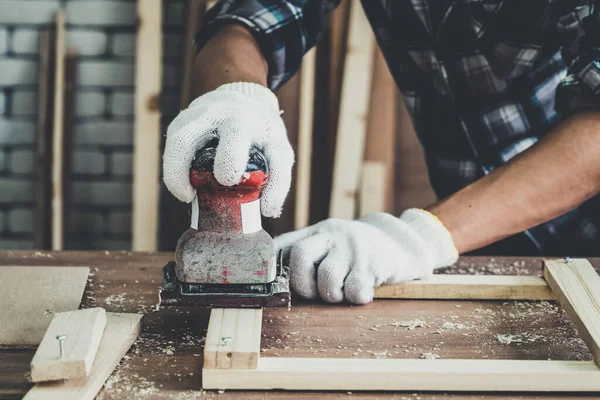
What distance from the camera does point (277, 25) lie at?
1.96 metres

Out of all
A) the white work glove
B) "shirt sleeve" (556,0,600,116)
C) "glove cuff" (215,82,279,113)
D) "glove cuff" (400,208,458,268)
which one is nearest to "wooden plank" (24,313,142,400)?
the white work glove

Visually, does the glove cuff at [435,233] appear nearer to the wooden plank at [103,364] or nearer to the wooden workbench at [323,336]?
the wooden workbench at [323,336]

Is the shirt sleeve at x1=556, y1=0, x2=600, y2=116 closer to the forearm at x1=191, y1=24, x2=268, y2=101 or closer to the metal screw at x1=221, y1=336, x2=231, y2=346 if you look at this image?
the forearm at x1=191, y1=24, x2=268, y2=101

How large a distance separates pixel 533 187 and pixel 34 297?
3.39ft

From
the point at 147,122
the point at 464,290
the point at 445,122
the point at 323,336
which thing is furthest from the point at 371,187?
the point at 323,336

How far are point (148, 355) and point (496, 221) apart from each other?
2.60 ft

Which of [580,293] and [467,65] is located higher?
[467,65]

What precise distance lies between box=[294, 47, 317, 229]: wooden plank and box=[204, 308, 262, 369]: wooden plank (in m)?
2.02

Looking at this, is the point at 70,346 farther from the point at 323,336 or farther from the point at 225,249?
the point at 323,336

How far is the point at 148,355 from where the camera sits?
4.06ft

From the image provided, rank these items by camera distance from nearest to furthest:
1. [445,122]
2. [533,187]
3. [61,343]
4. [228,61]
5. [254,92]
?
[61,343] → [254,92] → [533,187] → [228,61] → [445,122]

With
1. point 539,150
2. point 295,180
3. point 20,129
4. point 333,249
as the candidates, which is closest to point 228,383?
point 333,249

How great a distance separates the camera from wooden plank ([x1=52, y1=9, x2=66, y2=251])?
3193 millimetres

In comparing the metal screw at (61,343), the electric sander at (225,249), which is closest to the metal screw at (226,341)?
the electric sander at (225,249)
